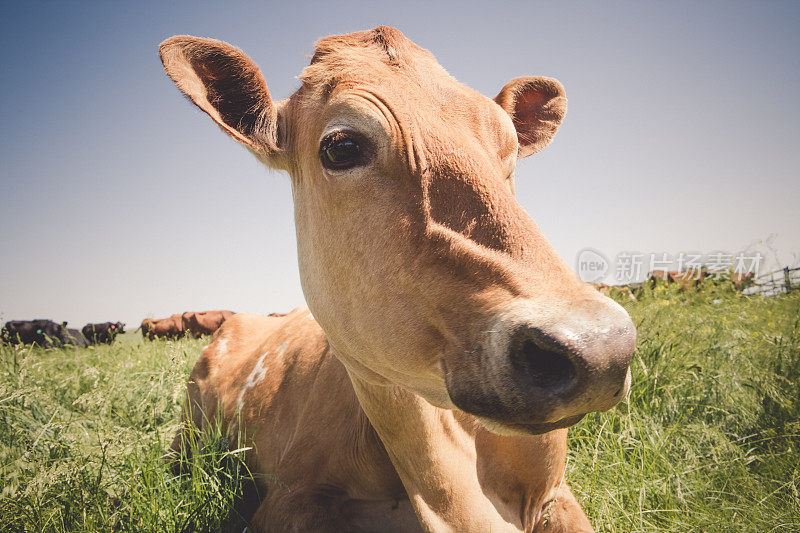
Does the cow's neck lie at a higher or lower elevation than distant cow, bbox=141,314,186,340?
higher

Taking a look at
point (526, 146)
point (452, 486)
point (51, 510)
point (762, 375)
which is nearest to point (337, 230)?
point (452, 486)

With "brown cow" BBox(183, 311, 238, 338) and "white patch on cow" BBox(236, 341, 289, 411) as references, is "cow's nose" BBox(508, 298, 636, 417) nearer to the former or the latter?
"white patch on cow" BBox(236, 341, 289, 411)

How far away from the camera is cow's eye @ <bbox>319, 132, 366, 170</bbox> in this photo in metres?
1.60

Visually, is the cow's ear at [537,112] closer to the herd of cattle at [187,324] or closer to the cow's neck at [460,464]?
the cow's neck at [460,464]

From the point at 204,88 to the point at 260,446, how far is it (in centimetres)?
213

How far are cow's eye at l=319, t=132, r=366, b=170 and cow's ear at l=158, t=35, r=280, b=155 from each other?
47 cm

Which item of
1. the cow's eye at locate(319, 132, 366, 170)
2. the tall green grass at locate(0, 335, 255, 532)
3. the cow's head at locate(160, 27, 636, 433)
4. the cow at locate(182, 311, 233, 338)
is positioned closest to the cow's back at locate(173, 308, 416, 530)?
the tall green grass at locate(0, 335, 255, 532)

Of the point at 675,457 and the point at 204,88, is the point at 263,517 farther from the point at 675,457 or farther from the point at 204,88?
the point at 675,457

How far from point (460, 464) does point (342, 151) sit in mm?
1336

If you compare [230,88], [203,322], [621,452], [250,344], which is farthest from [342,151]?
[203,322]

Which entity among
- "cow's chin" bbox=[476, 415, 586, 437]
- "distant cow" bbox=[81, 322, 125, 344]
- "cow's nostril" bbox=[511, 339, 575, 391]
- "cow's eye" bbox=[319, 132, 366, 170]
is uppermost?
"cow's eye" bbox=[319, 132, 366, 170]

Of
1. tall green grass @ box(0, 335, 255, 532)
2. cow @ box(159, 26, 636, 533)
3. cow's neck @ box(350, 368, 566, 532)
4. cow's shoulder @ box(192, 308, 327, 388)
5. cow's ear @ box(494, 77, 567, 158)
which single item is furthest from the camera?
cow's shoulder @ box(192, 308, 327, 388)

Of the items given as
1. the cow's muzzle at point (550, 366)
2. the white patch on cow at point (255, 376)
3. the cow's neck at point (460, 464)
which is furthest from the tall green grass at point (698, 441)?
the white patch on cow at point (255, 376)

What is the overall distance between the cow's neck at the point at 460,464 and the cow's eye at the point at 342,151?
0.92m
